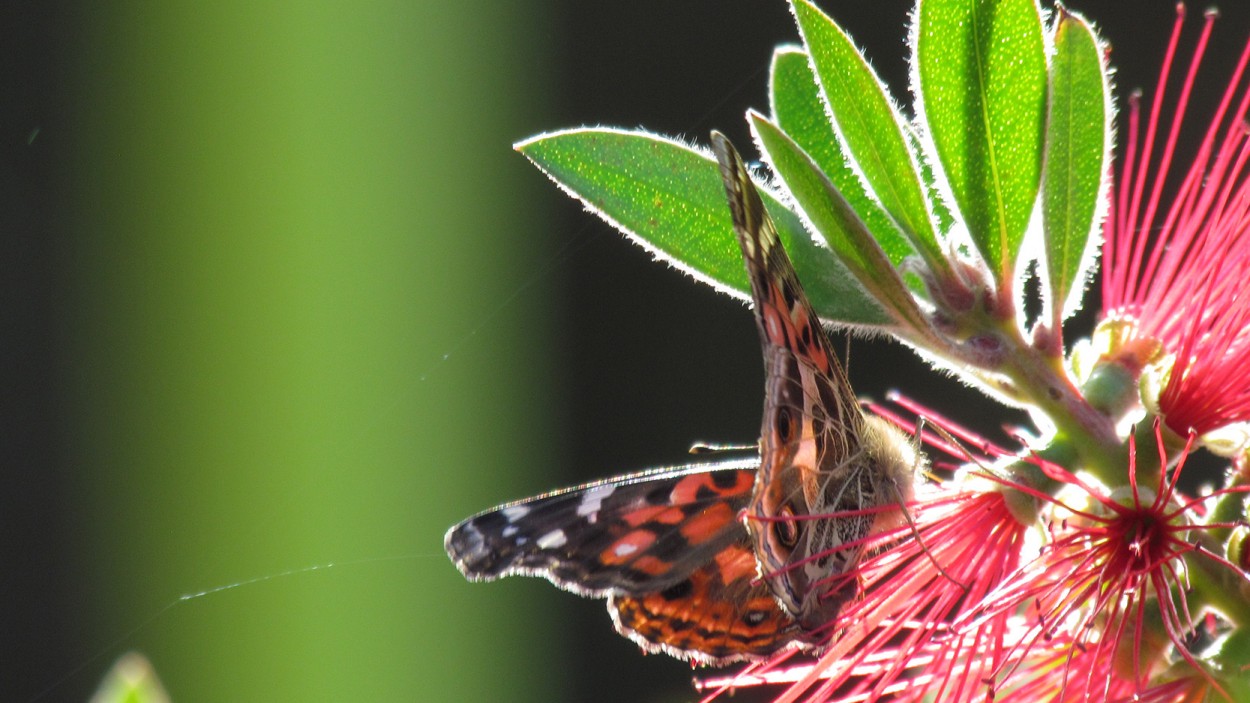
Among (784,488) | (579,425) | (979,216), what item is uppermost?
(979,216)

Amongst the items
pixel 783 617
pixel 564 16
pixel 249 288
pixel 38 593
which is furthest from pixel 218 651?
pixel 783 617

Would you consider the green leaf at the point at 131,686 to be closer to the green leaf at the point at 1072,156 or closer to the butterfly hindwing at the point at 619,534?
the butterfly hindwing at the point at 619,534

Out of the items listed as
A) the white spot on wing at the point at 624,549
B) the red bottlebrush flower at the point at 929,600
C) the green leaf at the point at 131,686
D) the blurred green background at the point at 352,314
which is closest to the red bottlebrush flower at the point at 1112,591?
the red bottlebrush flower at the point at 929,600

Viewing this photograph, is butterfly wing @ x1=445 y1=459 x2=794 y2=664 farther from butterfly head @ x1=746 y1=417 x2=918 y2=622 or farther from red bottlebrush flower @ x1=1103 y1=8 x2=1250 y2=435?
red bottlebrush flower @ x1=1103 y1=8 x2=1250 y2=435

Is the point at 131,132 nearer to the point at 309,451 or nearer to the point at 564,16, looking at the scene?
the point at 309,451

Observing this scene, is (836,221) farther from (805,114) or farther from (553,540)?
(553,540)

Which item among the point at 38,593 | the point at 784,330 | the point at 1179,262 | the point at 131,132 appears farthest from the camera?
the point at 131,132

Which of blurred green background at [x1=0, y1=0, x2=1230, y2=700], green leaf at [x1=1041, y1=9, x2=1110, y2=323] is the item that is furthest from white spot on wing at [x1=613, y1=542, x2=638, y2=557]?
blurred green background at [x1=0, y1=0, x2=1230, y2=700]
